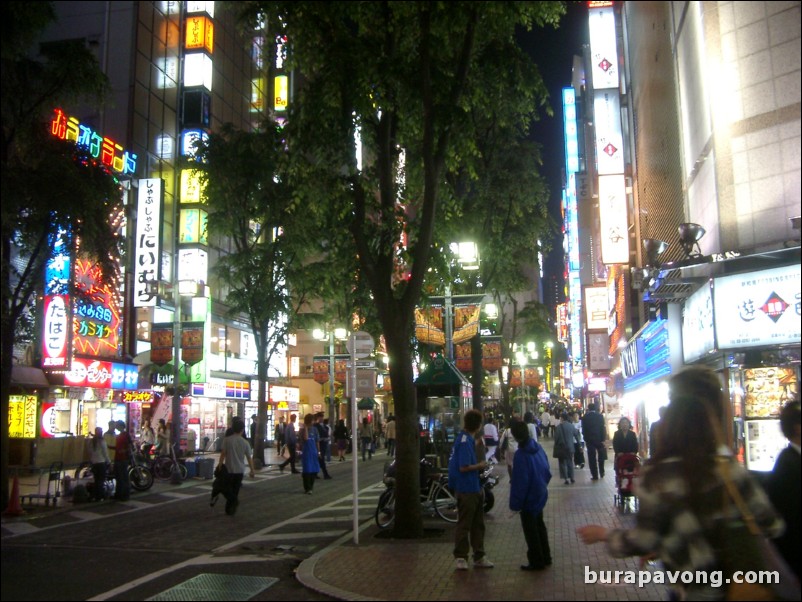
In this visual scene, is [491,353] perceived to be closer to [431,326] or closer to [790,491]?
[431,326]

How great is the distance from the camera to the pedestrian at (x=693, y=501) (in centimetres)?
356

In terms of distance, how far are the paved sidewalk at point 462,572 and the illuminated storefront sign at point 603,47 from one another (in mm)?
17842

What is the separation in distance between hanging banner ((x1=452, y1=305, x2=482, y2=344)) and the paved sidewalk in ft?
31.3

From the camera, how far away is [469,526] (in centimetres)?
882

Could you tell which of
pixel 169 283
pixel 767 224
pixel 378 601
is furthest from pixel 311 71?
pixel 169 283

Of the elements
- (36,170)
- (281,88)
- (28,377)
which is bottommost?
(28,377)

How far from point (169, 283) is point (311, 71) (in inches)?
888

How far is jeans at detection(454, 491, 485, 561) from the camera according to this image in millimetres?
8734

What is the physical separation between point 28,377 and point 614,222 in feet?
62.7

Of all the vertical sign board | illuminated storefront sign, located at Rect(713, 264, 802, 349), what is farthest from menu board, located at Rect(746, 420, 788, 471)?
the vertical sign board

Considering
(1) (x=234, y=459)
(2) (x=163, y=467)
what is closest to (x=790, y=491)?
(1) (x=234, y=459)

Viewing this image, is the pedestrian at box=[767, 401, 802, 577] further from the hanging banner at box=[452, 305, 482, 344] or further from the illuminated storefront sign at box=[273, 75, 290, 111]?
the illuminated storefront sign at box=[273, 75, 290, 111]

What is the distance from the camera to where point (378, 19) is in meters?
11.6

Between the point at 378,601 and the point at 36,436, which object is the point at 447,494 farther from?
the point at 36,436
